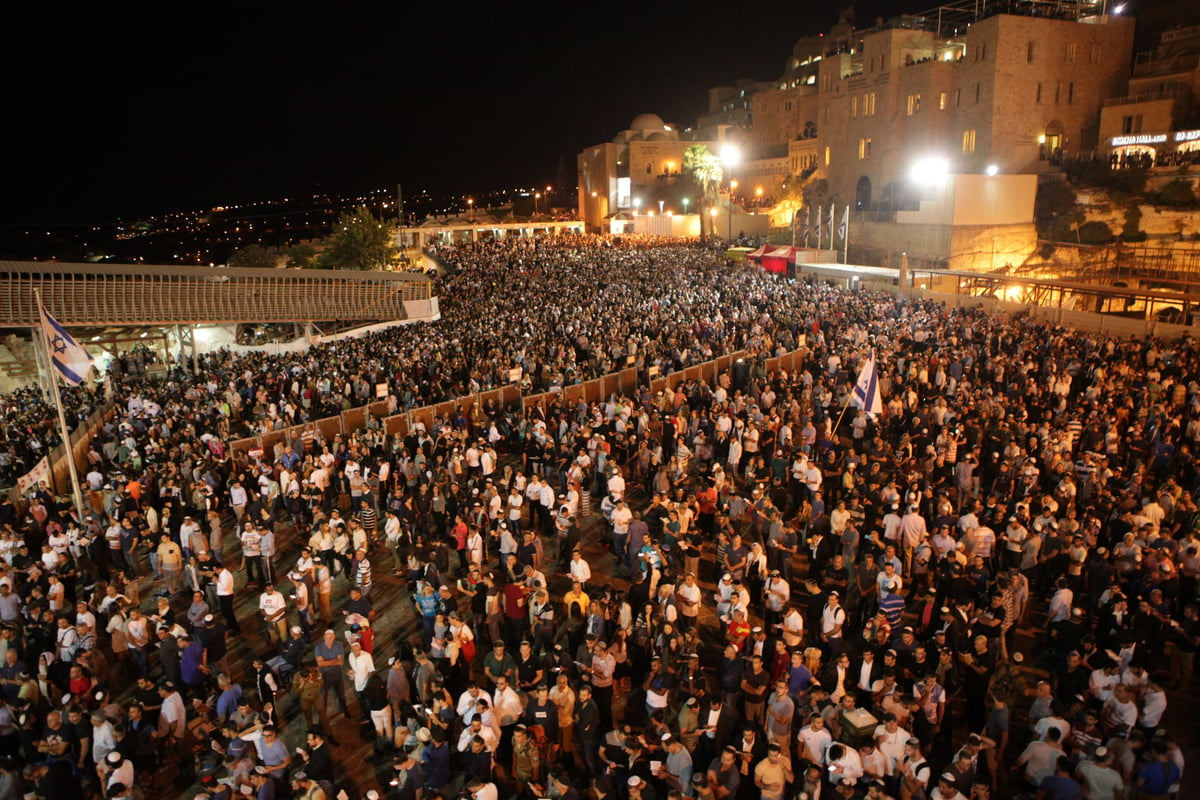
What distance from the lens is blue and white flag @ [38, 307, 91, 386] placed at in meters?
13.7

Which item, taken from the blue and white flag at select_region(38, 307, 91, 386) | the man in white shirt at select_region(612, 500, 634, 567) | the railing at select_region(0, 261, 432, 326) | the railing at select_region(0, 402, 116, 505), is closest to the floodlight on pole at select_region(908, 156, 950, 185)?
the railing at select_region(0, 261, 432, 326)

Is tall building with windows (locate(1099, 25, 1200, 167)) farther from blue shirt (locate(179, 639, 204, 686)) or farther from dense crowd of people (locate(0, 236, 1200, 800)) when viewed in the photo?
blue shirt (locate(179, 639, 204, 686))

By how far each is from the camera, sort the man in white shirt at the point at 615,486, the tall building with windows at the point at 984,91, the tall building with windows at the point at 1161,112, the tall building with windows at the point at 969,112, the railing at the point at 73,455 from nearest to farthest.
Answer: the man in white shirt at the point at 615,486 → the railing at the point at 73,455 → the tall building with windows at the point at 1161,112 → the tall building with windows at the point at 969,112 → the tall building with windows at the point at 984,91

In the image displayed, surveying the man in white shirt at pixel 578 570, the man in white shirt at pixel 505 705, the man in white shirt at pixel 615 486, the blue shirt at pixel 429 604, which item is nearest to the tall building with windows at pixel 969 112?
the man in white shirt at pixel 615 486

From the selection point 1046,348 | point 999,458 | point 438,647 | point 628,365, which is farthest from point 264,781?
point 1046,348

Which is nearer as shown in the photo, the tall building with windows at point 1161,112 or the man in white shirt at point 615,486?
the man in white shirt at point 615,486

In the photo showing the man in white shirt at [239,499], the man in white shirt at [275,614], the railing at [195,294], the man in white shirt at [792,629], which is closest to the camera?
the man in white shirt at [792,629]

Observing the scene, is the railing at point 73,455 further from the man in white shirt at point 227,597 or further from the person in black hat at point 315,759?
the person in black hat at point 315,759

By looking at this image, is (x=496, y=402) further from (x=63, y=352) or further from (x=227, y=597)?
(x=227, y=597)

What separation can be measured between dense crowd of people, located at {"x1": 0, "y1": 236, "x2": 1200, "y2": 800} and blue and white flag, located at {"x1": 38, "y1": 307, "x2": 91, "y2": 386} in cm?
184

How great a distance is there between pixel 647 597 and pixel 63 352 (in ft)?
39.2

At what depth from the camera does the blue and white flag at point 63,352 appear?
13664mm

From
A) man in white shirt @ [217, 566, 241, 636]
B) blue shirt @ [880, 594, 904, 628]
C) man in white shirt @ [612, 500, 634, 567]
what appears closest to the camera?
blue shirt @ [880, 594, 904, 628]

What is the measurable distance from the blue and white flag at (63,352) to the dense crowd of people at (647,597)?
184 centimetres
